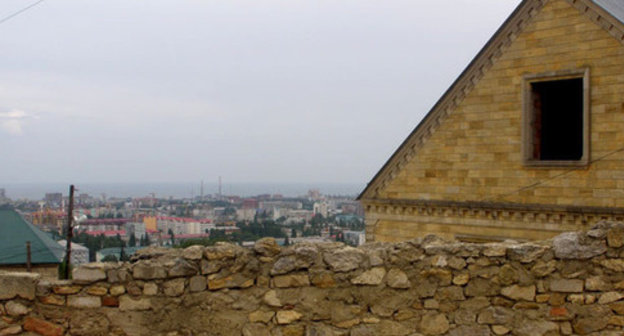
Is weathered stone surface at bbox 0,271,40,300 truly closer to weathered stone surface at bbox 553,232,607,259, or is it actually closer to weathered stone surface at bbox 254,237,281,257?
weathered stone surface at bbox 254,237,281,257

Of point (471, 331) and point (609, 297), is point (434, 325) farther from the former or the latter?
point (609, 297)

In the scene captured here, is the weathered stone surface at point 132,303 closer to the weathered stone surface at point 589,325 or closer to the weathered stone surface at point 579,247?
the weathered stone surface at point 579,247

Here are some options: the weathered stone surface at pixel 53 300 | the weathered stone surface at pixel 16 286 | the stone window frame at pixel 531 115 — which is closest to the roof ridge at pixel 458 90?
the stone window frame at pixel 531 115

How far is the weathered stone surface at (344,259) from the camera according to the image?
5414mm

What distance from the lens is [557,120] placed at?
14.3 metres

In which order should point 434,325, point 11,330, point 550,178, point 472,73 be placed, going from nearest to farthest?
point 11,330 → point 434,325 → point 550,178 → point 472,73

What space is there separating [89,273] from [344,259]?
2.22 metres

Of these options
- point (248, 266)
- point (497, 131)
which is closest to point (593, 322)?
point (248, 266)

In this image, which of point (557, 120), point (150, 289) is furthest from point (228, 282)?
point (557, 120)

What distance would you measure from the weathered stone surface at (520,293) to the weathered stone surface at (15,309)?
4.18 meters

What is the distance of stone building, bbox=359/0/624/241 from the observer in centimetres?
1165

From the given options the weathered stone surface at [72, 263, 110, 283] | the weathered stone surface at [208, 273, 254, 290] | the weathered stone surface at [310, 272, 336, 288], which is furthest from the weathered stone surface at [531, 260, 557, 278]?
the weathered stone surface at [72, 263, 110, 283]

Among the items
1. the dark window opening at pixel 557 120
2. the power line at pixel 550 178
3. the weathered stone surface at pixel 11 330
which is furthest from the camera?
the dark window opening at pixel 557 120

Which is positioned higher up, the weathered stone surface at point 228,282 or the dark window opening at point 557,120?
the dark window opening at point 557,120
